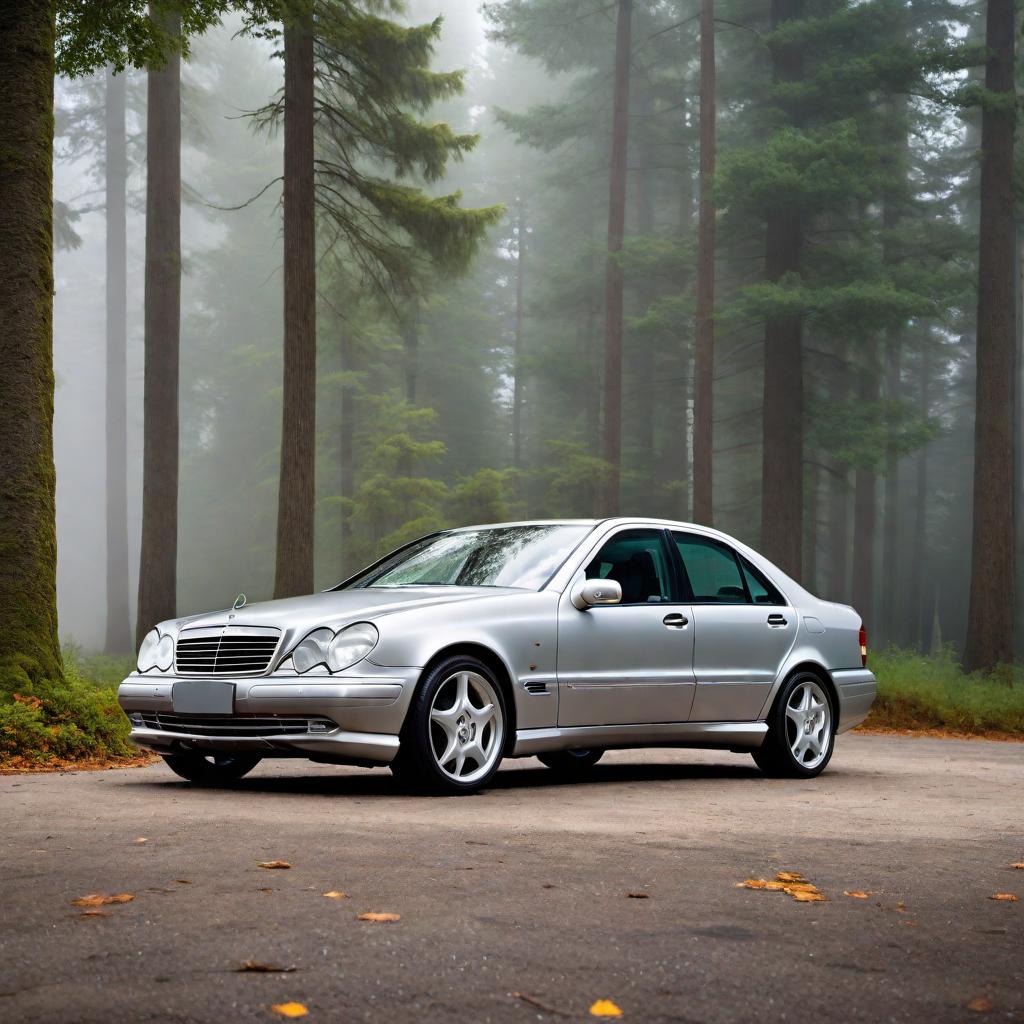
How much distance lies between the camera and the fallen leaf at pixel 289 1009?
12.0 ft

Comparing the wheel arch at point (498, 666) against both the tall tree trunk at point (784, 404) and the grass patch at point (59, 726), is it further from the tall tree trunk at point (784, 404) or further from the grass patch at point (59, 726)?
the tall tree trunk at point (784, 404)

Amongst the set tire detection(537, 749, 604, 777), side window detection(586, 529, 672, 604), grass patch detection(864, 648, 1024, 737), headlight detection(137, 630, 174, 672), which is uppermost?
side window detection(586, 529, 672, 604)

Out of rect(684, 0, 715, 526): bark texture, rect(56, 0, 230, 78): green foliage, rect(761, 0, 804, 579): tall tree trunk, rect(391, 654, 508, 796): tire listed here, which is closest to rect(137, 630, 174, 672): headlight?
rect(391, 654, 508, 796): tire

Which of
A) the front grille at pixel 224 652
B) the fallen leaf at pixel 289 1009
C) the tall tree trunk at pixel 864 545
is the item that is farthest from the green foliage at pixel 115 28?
the tall tree trunk at pixel 864 545

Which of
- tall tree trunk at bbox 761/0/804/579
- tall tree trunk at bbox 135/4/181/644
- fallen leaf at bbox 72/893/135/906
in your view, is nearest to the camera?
fallen leaf at bbox 72/893/135/906

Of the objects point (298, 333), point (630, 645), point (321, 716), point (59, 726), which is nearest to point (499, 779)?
point (630, 645)

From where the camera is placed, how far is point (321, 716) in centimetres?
832

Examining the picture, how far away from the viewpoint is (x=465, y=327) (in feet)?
174

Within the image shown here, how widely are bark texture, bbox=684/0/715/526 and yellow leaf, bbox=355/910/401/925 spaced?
2378 cm

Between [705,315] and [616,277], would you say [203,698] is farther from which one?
[616,277]

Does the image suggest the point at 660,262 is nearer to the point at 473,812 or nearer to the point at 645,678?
the point at 645,678

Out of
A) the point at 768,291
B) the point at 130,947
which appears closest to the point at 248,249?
the point at 768,291

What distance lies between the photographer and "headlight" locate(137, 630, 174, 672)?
9102 mm

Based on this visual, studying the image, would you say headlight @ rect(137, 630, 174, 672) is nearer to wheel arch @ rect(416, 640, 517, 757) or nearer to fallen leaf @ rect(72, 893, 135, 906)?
wheel arch @ rect(416, 640, 517, 757)
